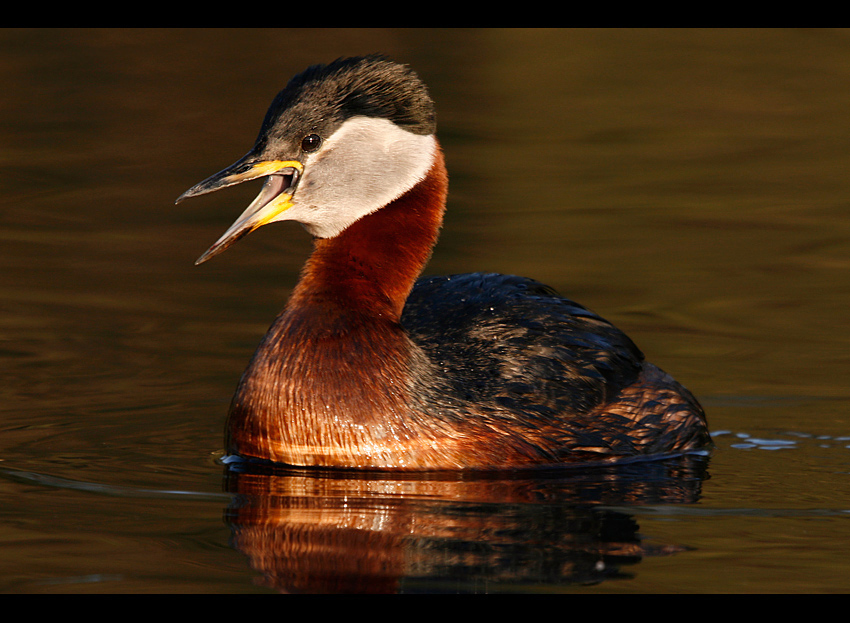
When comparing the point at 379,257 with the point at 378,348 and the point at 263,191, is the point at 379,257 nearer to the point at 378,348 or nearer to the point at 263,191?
the point at 378,348

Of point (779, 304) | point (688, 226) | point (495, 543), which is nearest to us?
point (495, 543)

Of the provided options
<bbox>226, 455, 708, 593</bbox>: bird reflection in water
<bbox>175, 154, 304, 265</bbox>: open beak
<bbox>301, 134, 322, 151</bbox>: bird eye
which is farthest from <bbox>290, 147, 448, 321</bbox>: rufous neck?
<bbox>226, 455, 708, 593</bbox>: bird reflection in water

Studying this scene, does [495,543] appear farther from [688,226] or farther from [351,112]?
[688,226]

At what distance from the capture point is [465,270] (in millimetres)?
11930

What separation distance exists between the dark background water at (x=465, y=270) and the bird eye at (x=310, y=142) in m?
1.90

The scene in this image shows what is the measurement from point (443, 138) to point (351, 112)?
8.50 m

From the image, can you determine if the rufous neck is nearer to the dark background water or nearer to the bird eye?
the bird eye

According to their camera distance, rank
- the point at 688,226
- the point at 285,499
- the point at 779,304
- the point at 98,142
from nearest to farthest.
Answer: the point at 285,499 → the point at 779,304 → the point at 688,226 → the point at 98,142

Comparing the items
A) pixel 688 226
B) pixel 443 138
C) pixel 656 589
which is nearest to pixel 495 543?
pixel 656 589

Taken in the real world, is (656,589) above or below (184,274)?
below

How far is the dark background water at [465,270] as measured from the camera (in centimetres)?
661

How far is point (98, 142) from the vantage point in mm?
16438

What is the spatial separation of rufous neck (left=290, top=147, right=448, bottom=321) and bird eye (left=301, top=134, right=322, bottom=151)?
1.70 ft

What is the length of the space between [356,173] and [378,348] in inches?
A: 42.1
